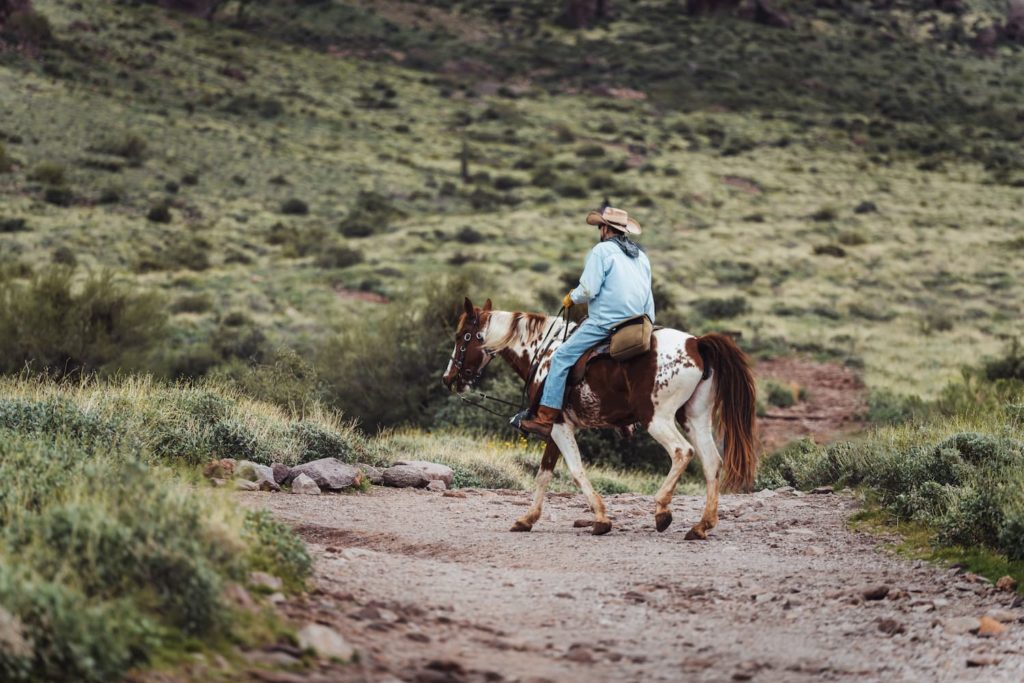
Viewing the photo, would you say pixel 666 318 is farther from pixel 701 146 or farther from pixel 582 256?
pixel 701 146

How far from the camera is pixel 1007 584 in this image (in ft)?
23.8

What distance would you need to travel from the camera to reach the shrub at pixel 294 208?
48812 millimetres

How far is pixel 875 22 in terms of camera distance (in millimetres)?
99438

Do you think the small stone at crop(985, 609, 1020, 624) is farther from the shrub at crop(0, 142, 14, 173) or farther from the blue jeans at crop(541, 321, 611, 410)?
the shrub at crop(0, 142, 14, 173)

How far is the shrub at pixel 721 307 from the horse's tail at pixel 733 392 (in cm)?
2436

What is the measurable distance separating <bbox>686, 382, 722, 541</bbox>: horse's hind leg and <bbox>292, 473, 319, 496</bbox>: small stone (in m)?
3.81

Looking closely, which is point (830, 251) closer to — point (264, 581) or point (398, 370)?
point (398, 370)

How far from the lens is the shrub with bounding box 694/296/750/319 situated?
33.4m

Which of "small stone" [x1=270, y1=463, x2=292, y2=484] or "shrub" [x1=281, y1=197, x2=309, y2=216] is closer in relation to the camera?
"small stone" [x1=270, y1=463, x2=292, y2=484]

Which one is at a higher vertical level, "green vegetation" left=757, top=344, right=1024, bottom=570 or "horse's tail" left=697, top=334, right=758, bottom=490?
"horse's tail" left=697, top=334, right=758, bottom=490

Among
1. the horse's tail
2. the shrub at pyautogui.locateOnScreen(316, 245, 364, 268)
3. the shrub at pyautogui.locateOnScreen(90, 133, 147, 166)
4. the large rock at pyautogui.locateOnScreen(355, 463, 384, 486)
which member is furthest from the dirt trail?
the shrub at pyautogui.locateOnScreen(90, 133, 147, 166)

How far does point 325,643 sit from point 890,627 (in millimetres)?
3455

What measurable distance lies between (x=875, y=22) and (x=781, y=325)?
78.2 meters

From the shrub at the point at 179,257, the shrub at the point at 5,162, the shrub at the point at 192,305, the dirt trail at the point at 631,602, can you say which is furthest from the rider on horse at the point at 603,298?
the shrub at the point at 5,162
